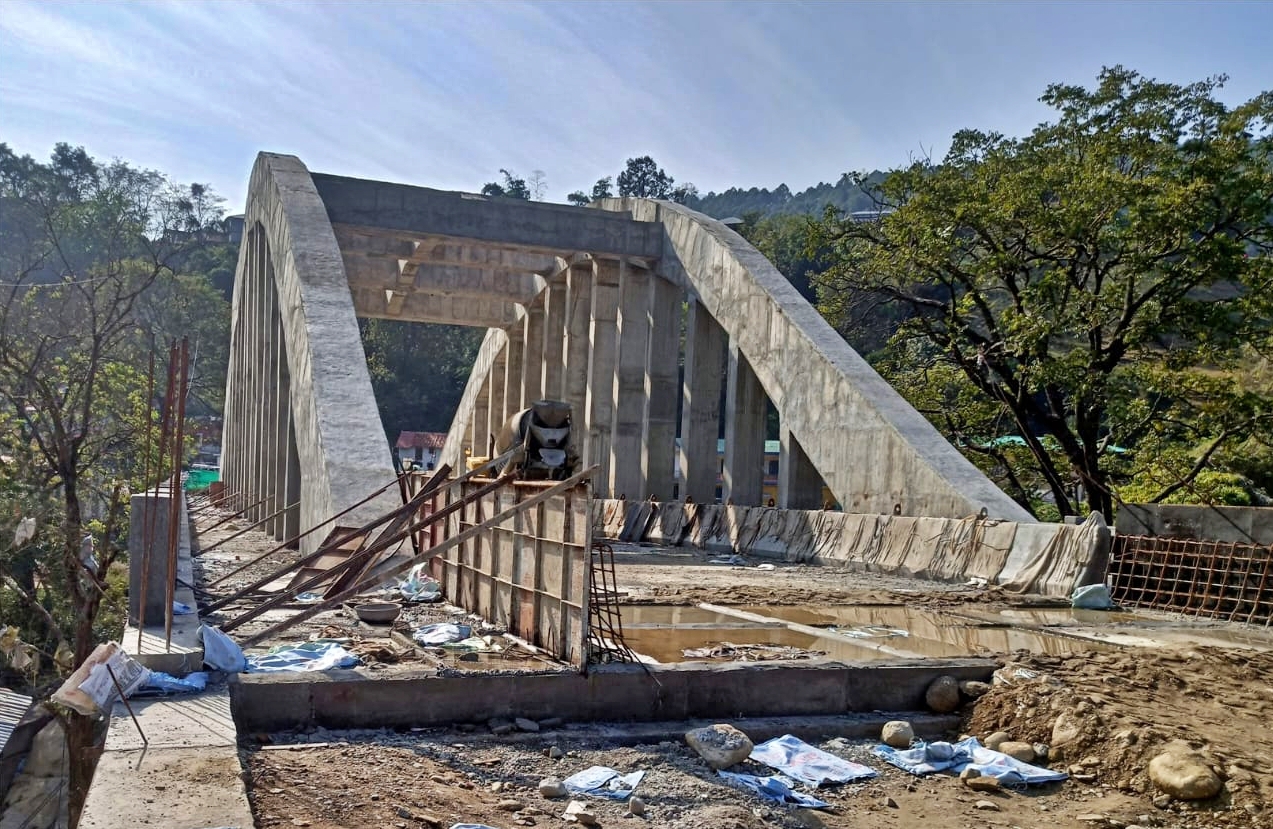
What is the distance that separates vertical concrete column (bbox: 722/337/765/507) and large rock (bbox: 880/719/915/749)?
17.4 m

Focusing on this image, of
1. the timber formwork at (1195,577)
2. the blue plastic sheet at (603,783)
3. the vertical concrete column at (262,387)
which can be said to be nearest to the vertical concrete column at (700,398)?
the vertical concrete column at (262,387)

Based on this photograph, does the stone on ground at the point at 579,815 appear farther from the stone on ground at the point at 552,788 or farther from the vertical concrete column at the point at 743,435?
the vertical concrete column at the point at 743,435

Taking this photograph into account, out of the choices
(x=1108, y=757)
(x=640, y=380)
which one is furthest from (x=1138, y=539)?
(x=640, y=380)

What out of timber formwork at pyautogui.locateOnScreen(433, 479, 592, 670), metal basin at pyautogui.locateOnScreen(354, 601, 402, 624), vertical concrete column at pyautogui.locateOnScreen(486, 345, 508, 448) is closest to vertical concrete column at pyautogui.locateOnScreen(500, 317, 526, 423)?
vertical concrete column at pyautogui.locateOnScreen(486, 345, 508, 448)

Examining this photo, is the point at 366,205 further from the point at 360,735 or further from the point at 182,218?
the point at 182,218

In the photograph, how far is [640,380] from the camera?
28859mm

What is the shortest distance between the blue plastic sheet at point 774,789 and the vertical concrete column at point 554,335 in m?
25.3

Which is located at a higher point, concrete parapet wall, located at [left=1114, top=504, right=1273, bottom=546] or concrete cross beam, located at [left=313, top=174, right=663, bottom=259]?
concrete cross beam, located at [left=313, top=174, right=663, bottom=259]

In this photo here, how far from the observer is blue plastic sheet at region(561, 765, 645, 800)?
22.0 ft

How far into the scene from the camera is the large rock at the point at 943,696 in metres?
9.06

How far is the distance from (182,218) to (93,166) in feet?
31.4

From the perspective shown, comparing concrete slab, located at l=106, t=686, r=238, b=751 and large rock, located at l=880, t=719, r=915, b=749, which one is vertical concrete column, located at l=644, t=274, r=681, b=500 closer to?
large rock, located at l=880, t=719, r=915, b=749

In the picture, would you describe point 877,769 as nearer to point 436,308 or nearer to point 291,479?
point 291,479

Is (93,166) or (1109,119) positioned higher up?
(93,166)
